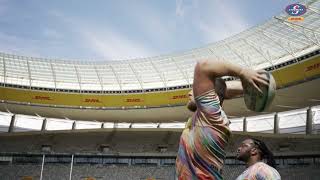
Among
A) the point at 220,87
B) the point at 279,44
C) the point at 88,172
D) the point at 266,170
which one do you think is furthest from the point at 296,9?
the point at 220,87

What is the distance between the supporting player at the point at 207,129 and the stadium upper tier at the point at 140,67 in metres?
35.1

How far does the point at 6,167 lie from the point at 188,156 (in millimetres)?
38738

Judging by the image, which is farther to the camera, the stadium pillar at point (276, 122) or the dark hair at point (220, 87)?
the stadium pillar at point (276, 122)

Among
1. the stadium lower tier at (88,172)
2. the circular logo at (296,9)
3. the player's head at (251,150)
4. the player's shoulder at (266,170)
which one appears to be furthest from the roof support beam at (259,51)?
the player's shoulder at (266,170)

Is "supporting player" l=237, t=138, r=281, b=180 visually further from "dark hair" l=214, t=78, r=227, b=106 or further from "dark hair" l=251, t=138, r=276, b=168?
"dark hair" l=214, t=78, r=227, b=106

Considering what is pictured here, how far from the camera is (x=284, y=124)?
43.6 metres

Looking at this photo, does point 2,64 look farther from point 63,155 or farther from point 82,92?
point 63,155

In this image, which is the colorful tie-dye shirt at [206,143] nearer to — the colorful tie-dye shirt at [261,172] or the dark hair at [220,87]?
the dark hair at [220,87]

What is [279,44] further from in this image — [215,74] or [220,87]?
[215,74]

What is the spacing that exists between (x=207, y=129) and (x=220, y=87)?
402mm

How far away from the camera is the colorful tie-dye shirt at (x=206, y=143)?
3.45 m

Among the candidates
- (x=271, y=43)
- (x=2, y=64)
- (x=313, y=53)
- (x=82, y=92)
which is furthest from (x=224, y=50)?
(x=2, y=64)

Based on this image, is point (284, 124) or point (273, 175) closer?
point (273, 175)

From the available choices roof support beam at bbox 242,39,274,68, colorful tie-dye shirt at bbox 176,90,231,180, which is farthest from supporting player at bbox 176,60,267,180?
roof support beam at bbox 242,39,274,68
